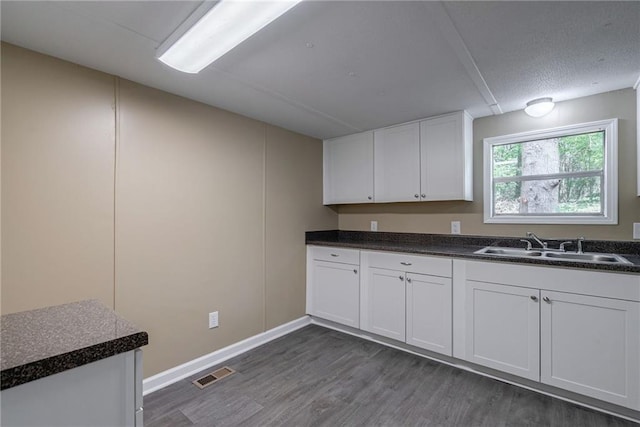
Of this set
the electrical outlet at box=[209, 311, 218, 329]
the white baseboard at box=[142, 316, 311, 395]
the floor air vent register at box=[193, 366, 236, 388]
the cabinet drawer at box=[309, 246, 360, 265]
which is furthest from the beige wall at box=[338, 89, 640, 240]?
the floor air vent register at box=[193, 366, 236, 388]

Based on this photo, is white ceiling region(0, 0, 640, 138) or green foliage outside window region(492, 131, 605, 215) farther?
green foliage outside window region(492, 131, 605, 215)

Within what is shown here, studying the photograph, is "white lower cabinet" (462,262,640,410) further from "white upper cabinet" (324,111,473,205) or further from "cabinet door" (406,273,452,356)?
"white upper cabinet" (324,111,473,205)

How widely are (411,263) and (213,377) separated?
1.84 metres

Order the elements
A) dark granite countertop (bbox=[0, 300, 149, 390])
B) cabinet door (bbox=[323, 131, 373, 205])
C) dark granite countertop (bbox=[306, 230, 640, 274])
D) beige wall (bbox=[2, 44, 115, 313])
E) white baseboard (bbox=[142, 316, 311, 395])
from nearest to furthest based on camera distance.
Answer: dark granite countertop (bbox=[0, 300, 149, 390])
beige wall (bbox=[2, 44, 115, 313])
dark granite countertop (bbox=[306, 230, 640, 274])
white baseboard (bbox=[142, 316, 311, 395])
cabinet door (bbox=[323, 131, 373, 205])

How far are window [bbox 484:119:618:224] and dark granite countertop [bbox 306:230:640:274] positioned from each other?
186 millimetres

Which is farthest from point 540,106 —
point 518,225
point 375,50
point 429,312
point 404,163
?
point 429,312

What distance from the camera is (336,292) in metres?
3.21

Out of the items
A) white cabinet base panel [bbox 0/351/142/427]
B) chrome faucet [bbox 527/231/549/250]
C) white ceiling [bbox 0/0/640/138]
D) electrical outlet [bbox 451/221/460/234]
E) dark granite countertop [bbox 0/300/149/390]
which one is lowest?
white cabinet base panel [bbox 0/351/142/427]

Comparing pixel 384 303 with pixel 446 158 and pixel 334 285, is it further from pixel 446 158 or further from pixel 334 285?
pixel 446 158

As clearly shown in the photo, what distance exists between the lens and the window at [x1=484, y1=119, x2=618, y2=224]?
2365mm

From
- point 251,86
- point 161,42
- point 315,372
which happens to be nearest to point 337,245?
point 315,372

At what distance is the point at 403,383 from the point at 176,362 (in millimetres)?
1704

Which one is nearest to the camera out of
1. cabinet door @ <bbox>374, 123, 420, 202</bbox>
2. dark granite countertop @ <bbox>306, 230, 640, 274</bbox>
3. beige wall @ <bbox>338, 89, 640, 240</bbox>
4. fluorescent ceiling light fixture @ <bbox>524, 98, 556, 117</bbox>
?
dark granite countertop @ <bbox>306, 230, 640, 274</bbox>

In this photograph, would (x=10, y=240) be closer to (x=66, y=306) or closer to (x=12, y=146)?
(x=12, y=146)
